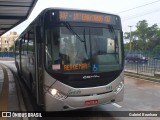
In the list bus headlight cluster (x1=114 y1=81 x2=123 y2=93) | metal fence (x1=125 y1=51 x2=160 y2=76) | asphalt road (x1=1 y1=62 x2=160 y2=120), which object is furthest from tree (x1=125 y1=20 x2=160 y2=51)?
bus headlight cluster (x1=114 y1=81 x2=123 y2=93)

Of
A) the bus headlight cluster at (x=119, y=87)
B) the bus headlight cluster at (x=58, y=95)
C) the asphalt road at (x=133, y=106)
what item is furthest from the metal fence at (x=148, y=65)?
the bus headlight cluster at (x=58, y=95)

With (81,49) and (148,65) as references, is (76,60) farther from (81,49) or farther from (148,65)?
(148,65)

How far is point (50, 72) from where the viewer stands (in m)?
7.39

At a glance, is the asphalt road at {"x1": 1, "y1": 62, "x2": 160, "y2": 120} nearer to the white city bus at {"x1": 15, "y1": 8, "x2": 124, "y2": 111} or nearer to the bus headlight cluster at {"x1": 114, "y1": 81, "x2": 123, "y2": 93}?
the white city bus at {"x1": 15, "y1": 8, "x2": 124, "y2": 111}

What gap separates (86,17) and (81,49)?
3.08 feet

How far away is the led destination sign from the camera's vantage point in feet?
25.1

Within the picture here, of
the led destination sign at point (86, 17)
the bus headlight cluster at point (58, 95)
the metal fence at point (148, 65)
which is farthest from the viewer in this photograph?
the metal fence at point (148, 65)

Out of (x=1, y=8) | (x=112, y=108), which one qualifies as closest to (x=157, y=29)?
(x=1, y=8)

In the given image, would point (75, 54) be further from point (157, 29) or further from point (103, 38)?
point (157, 29)

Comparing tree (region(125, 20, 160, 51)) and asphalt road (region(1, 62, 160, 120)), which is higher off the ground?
tree (region(125, 20, 160, 51))

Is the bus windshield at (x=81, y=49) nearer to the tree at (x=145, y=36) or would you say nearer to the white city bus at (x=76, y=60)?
the white city bus at (x=76, y=60)

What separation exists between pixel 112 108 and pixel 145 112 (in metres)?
1.09

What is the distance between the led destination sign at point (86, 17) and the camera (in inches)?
302

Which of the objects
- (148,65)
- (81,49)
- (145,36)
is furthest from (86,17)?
(145,36)
